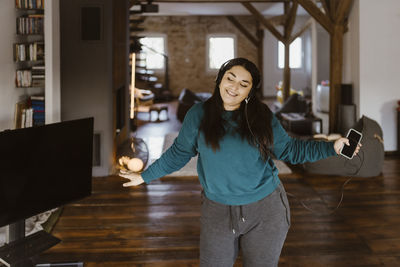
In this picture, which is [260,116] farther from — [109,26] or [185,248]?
[109,26]

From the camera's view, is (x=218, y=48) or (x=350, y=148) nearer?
(x=350, y=148)

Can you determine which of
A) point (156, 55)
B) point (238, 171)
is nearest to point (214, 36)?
point (156, 55)

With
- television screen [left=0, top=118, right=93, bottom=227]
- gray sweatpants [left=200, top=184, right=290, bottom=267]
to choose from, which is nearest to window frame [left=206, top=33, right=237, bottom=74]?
television screen [left=0, top=118, right=93, bottom=227]

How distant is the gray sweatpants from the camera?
1.86 m

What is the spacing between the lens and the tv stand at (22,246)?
253 centimetres

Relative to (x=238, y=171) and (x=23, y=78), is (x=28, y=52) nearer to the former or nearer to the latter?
(x=23, y=78)

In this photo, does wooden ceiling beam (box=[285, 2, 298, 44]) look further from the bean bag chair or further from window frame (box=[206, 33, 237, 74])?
window frame (box=[206, 33, 237, 74])

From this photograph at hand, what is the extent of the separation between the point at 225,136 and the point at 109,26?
13.3 ft

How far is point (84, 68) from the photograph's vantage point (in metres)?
5.47

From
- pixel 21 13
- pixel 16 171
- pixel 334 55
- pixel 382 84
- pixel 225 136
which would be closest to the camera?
pixel 225 136

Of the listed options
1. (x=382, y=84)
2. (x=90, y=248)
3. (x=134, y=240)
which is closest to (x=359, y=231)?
(x=134, y=240)

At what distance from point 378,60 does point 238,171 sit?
572cm

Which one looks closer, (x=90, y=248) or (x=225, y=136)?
(x=225, y=136)

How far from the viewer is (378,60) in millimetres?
6730
